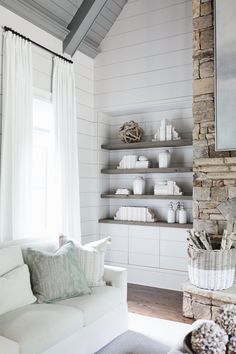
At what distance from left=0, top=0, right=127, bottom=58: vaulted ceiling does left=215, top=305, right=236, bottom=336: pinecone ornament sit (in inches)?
144

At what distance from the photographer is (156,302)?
13.1 feet

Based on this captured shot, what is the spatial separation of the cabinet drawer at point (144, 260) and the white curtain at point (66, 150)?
2.96ft

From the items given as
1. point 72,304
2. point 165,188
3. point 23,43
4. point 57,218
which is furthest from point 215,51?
point 72,304

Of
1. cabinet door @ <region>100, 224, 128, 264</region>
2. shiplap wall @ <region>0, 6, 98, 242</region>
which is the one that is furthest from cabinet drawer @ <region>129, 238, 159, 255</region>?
shiplap wall @ <region>0, 6, 98, 242</region>

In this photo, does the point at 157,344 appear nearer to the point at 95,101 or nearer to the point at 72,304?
the point at 72,304

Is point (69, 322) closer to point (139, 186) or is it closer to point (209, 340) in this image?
point (209, 340)

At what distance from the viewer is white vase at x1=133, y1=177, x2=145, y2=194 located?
4.90m

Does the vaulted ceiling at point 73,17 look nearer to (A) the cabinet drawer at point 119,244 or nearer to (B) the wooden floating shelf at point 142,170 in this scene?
(B) the wooden floating shelf at point 142,170

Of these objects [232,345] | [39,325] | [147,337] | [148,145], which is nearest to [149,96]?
[148,145]

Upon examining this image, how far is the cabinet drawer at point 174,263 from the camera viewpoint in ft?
14.8

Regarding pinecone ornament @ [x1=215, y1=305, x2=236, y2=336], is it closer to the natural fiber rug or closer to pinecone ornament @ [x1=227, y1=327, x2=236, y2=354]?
pinecone ornament @ [x1=227, y1=327, x2=236, y2=354]

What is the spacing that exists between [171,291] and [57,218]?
1.76 m

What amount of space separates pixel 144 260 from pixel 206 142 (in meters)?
1.94

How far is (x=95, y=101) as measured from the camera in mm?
5172
